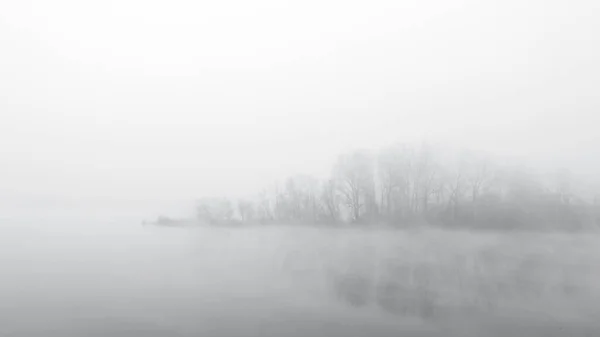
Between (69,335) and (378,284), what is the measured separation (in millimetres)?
19106

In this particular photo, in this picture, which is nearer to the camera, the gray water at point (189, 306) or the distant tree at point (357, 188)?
the gray water at point (189, 306)

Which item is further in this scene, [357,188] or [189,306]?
[357,188]

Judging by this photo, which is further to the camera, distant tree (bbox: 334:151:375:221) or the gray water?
distant tree (bbox: 334:151:375:221)

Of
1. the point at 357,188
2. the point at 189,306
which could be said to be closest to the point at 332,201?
the point at 357,188

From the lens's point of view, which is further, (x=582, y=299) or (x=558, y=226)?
(x=558, y=226)

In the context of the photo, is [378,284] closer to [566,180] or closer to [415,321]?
[415,321]

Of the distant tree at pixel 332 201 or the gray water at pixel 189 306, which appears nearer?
the gray water at pixel 189 306

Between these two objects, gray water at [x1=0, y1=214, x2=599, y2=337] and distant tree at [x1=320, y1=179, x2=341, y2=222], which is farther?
distant tree at [x1=320, y1=179, x2=341, y2=222]

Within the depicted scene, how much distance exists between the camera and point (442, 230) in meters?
62.3

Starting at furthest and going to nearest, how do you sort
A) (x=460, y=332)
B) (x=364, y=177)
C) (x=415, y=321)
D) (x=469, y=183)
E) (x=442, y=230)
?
(x=364, y=177) < (x=469, y=183) < (x=442, y=230) < (x=415, y=321) < (x=460, y=332)

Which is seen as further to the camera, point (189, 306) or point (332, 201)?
point (332, 201)

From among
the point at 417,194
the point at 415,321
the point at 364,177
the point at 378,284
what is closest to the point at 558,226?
the point at 417,194

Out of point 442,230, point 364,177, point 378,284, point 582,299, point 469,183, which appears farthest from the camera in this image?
point 364,177

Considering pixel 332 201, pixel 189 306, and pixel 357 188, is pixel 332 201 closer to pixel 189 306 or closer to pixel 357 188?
pixel 357 188
